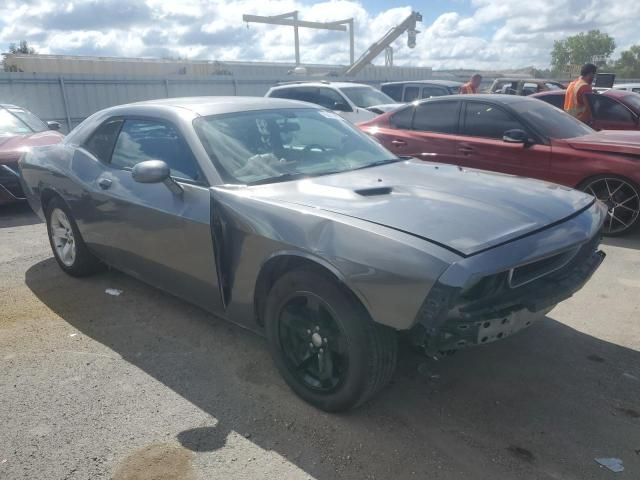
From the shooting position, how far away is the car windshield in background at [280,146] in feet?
10.8

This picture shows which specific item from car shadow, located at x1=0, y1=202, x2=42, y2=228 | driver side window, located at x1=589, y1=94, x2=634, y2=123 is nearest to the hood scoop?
car shadow, located at x1=0, y1=202, x2=42, y2=228

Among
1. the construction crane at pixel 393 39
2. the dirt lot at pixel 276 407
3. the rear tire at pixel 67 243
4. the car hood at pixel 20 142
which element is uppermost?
the construction crane at pixel 393 39

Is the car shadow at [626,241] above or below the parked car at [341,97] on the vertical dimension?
below

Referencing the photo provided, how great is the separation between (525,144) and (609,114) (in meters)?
3.75

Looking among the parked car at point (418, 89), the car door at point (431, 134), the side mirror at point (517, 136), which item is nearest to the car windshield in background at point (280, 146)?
the side mirror at point (517, 136)

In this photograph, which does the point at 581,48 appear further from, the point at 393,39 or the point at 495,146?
the point at 495,146

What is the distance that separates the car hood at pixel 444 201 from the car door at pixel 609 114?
6540 mm

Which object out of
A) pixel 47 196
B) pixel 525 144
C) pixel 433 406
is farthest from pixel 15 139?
pixel 433 406

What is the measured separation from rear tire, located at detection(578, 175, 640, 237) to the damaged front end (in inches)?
140

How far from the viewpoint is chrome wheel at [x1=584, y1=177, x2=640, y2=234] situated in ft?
18.4

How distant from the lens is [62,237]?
4852mm

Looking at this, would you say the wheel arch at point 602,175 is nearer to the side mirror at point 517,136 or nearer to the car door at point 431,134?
the side mirror at point 517,136

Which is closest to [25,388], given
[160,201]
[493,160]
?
[160,201]

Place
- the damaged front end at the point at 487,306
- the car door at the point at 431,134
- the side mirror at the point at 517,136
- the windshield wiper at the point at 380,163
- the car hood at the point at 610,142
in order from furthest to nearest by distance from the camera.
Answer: the car door at the point at 431,134 → the side mirror at the point at 517,136 → the car hood at the point at 610,142 → the windshield wiper at the point at 380,163 → the damaged front end at the point at 487,306
